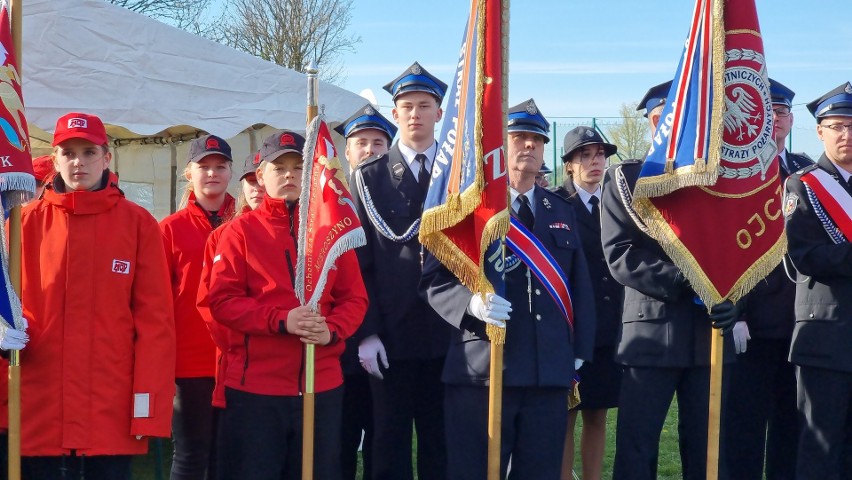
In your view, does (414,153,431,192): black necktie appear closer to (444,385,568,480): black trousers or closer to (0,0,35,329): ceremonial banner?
(444,385,568,480): black trousers

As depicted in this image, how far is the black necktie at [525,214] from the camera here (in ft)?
14.8

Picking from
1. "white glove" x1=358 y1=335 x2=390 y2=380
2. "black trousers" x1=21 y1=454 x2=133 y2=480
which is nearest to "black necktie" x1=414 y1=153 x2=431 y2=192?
"white glove" x1=358 y1=335 x2=390 y2=380

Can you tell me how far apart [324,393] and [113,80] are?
5.02 metres

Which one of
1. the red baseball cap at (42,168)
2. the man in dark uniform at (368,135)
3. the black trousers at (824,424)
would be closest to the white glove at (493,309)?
the black trousers at (824,424)

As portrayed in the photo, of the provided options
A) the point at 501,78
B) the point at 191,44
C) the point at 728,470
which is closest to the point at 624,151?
the point at 191,44

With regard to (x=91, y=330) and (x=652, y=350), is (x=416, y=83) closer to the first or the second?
(x=652, y=350)

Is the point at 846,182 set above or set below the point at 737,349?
above

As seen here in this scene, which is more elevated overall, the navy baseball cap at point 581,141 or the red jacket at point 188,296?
the navy baseball cap at point 581,141

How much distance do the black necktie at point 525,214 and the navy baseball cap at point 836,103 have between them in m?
1.85

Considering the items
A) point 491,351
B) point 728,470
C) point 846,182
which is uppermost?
point 846,182

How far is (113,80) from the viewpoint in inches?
329

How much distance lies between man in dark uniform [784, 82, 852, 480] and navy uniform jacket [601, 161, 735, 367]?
545 mm

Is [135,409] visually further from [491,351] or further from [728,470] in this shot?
[728,470]

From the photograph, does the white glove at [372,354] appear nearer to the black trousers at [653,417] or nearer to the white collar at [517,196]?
the white collar at [517,196]
